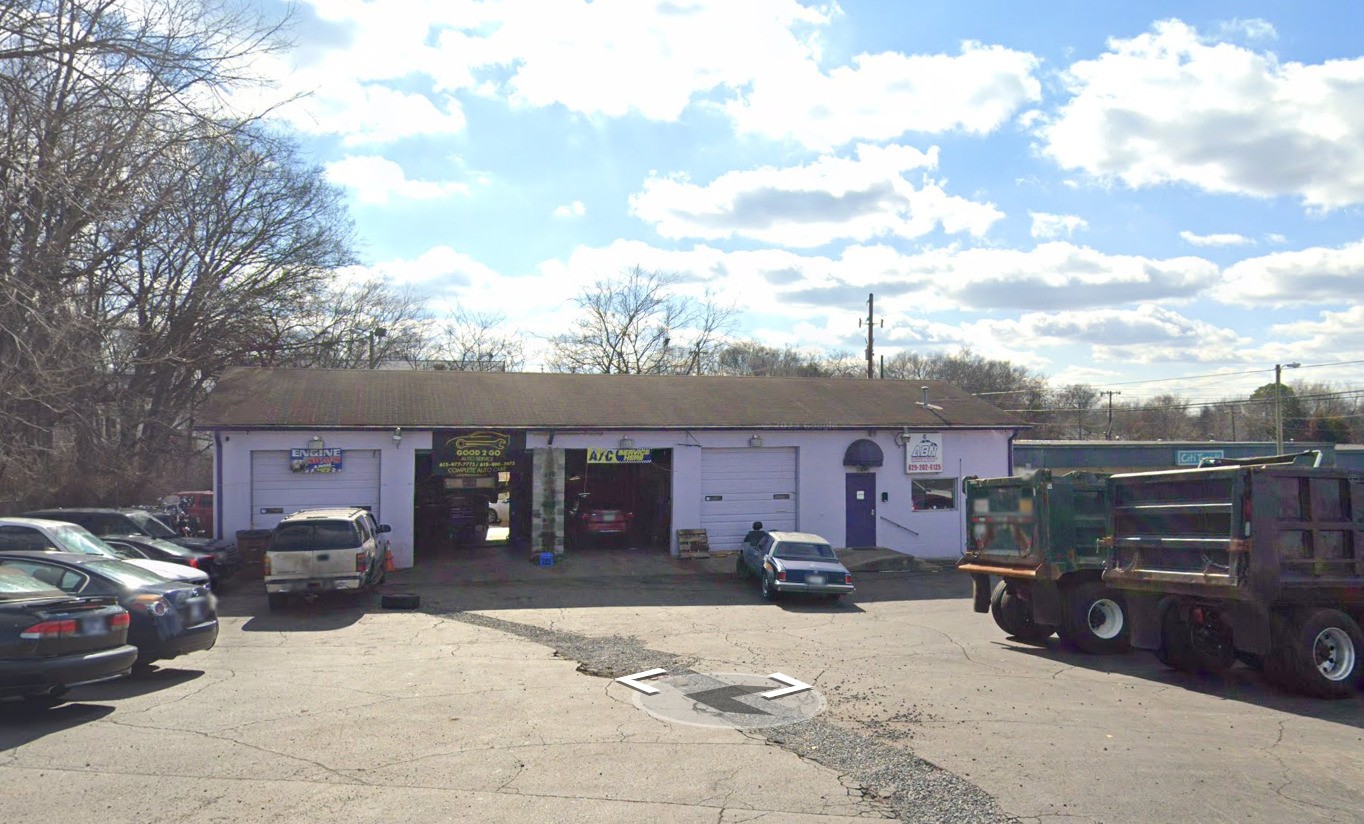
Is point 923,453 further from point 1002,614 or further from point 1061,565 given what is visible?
point 1061,565

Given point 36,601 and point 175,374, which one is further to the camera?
point 175,374

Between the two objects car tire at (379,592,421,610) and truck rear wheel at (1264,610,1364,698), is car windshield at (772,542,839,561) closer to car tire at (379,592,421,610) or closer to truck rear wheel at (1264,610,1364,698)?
car tire at (379,592,421,610)

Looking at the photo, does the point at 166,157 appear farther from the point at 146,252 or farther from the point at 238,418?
the point at 146,252

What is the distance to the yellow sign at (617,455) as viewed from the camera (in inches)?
951

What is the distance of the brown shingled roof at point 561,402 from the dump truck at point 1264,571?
14.2m

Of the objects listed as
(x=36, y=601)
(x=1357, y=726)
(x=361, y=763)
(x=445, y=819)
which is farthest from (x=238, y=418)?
(x=1357, y=726)

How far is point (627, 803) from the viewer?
22.0ft

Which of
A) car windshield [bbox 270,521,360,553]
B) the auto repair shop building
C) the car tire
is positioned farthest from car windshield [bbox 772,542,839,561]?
car windshield [bbox 270,521,360,553]

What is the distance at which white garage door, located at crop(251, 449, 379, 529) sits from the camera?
2170 centimetres

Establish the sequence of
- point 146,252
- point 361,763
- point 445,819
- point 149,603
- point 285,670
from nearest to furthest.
Result: point 445,819 < point 361,763 < point 149,603 < point 285,670 < point 146,252

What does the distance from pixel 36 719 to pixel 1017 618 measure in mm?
12476

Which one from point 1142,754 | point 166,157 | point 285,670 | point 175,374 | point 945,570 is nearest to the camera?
point 1142,754

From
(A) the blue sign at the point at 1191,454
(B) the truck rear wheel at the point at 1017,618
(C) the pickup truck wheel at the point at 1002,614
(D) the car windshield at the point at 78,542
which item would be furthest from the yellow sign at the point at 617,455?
(A) the blue sign at the point at 1191,454

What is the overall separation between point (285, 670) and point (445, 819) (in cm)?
621
